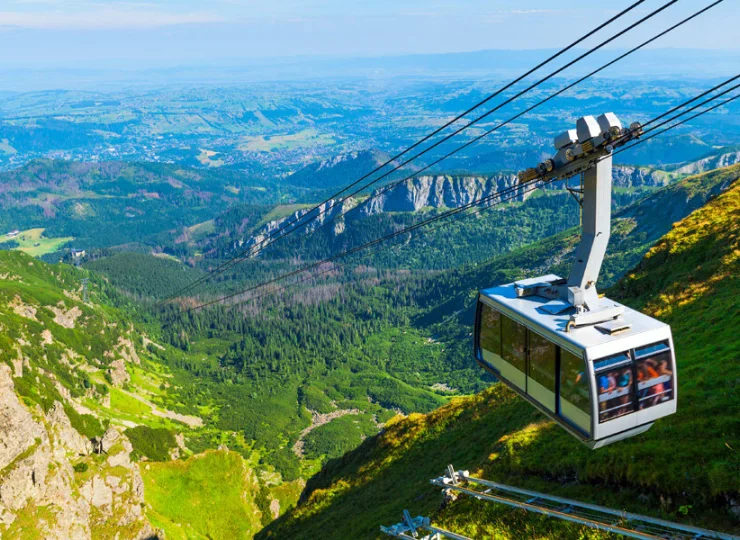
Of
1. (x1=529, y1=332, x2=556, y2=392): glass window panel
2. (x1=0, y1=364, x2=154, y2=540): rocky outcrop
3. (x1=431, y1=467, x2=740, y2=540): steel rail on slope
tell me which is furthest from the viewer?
(x1=0, y1=364, x2=154, y2=540): rocky outcrop

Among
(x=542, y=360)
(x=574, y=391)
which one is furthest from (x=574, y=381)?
(x=542, y=360)

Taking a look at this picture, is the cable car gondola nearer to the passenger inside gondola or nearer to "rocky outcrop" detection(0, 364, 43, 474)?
the passenger inside gondola

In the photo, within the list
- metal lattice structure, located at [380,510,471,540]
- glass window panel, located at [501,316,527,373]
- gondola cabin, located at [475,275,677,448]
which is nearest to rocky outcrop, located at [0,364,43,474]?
metal lattice structure, located at [380,510,471,540]

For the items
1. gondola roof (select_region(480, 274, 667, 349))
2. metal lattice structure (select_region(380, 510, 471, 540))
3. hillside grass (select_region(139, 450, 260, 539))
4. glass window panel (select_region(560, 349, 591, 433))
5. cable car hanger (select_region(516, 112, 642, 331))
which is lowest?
hillside grass (select_region(139, 450, 260, 539))

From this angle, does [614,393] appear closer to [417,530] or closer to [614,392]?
[614,392]

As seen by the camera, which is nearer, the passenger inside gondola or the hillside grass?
the passenger inside gondola

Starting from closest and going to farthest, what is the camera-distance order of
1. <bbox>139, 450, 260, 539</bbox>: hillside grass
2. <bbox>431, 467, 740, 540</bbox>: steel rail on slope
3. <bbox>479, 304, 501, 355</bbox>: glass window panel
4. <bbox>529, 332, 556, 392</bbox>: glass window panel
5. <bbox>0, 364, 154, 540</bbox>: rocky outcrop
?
<bbox>431, 467, 740, 540</bbox>: steel rail on slope → <bbox>529, 332, 556, 392</bbox>: glass window panel → <bbox>479, 304, 501, 355</bbox>: glass window panel → <bbox>0, 364, 154, 540</bbox>: rocky outcrop → <bbox>139, 450, 260, 539</bbox>: hillside grass
